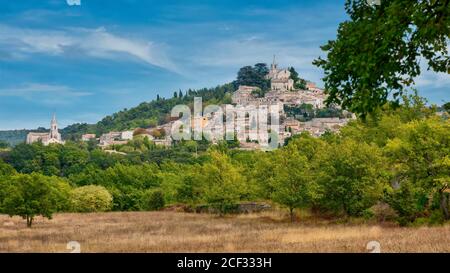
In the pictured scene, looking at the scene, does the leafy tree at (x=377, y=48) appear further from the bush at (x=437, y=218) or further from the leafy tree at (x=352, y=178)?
the leafy tree at (x=352, y=178)

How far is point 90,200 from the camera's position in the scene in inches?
3061

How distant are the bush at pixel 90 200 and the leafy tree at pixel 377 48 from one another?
70672 millimetres

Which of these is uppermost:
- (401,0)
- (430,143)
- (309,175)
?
(401,0)

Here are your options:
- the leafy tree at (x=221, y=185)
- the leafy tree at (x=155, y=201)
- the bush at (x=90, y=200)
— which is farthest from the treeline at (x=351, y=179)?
the bush at (x=90, y=200)

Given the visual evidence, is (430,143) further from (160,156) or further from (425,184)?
(160,156)

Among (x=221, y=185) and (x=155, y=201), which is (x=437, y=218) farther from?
(x=155, y=201)

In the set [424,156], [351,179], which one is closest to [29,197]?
[351,179]

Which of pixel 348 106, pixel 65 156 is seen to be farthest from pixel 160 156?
pixel 348 106

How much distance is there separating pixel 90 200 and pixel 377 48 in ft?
237

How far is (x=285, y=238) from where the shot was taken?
87.6 ft

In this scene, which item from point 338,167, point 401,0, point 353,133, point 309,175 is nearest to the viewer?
point 401,0

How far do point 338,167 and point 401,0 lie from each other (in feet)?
103

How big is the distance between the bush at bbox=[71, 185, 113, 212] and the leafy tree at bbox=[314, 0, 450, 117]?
70.7m

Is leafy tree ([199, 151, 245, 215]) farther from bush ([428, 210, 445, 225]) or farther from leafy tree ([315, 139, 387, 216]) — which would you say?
bush ([428, 210, 445, 225])
